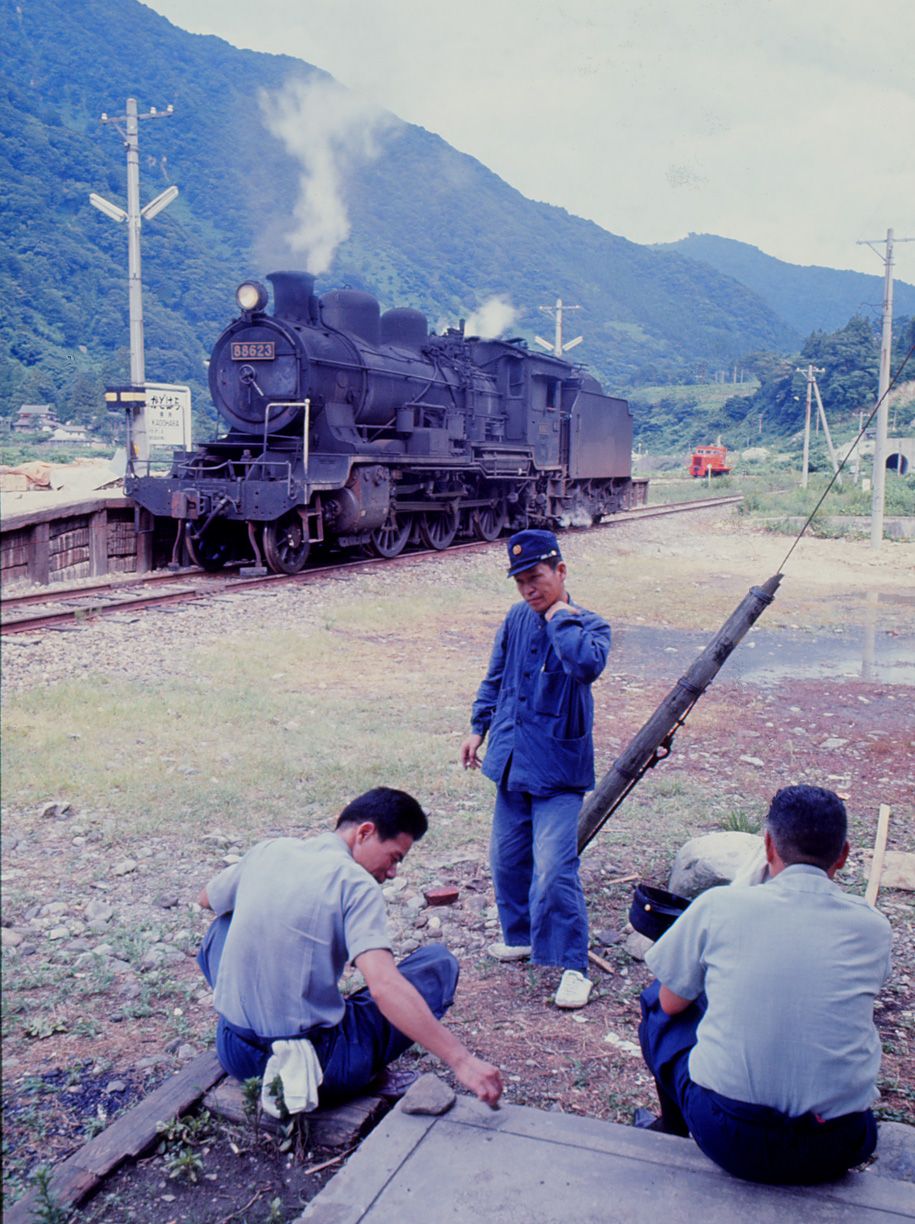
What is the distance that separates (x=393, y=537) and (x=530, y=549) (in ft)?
25.7

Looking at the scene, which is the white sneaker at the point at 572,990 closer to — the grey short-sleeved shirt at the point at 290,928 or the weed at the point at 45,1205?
the grey short-sleeved shirt at the point at 290,928

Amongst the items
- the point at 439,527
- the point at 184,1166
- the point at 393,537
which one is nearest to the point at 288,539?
the point at 393,537

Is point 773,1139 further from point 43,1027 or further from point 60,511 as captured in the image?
point 60,511

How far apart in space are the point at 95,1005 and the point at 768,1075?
1.81 metres

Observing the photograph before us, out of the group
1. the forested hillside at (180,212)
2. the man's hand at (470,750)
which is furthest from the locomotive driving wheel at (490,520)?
the forested hillside at (180,212)

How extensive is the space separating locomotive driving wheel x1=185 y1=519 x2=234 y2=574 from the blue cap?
148 centimetres

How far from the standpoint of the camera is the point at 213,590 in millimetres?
4402

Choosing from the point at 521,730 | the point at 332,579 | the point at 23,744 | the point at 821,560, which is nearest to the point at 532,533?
the point at 521,730

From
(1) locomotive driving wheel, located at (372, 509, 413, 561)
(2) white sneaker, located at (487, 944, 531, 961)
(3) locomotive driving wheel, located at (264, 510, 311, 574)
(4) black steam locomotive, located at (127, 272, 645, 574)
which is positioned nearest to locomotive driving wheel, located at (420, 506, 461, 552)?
(4) black steam locomotive, located at (127, 272, 645, 574)

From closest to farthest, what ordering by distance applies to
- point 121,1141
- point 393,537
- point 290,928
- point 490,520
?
point 121,1141
point 290,928
point 393,537
point 490,520

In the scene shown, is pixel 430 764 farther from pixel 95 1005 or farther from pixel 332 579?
pixel 95 1005

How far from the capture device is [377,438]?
11.8 m

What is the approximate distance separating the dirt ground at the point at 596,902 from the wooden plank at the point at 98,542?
0.57 m

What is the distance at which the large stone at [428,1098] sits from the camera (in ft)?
9.74
